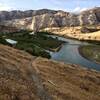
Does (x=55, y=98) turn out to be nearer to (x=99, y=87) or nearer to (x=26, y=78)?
(x=26, y=78)

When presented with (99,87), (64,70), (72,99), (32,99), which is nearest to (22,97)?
(32,99)

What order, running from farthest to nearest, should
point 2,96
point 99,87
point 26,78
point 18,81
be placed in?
point 99,87 < point 26,78 < point 18,81 < point 2,96

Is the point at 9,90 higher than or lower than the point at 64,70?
higher

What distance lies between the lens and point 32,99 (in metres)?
40.4

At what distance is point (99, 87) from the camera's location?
65938 mm

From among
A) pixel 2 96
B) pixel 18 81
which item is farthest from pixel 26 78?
pixel 2 96

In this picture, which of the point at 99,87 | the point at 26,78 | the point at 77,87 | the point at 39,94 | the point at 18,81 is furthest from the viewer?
the point at 99,87

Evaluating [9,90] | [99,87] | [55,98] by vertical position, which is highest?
[9,90]

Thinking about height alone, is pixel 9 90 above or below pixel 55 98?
above

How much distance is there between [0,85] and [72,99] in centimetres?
1479

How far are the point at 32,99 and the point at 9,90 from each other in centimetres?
386

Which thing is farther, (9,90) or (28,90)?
(28,90)

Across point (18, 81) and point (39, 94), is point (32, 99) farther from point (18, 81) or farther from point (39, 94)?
point (18, 81)

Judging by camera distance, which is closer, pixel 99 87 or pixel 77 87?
pixel 77 87
